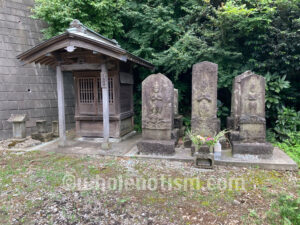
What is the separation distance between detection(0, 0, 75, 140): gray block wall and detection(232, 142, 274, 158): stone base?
731 cm

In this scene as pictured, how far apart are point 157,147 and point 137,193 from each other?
5.78 ft

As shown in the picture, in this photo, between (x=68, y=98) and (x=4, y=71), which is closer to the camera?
(x=4, y=71)

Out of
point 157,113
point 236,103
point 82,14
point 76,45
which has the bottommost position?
point 157,113

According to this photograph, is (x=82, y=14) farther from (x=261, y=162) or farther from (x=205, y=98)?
(x=261, y=162)

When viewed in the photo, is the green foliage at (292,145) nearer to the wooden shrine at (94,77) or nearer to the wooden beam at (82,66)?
the wooden shrine at (94,77)

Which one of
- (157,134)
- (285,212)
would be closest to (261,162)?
(285,212)

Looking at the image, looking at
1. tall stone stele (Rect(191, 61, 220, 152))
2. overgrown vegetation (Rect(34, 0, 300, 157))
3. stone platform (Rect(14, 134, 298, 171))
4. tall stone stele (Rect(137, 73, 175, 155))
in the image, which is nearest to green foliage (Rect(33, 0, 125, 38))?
overgrown vegetation (Rect(34, 0, 300, 157))

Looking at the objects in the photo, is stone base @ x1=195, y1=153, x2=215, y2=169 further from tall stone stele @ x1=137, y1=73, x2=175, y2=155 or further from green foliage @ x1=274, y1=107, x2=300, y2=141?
green foliage @ x1=274, y1=107, x2=300, y2=141

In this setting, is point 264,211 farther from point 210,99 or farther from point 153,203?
point 210,99

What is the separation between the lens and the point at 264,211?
2889mm

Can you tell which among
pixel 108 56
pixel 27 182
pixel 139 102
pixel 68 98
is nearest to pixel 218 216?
pixel 27 182

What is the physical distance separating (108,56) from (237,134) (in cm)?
402

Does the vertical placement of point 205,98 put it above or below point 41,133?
above

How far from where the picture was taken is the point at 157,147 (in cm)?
509
